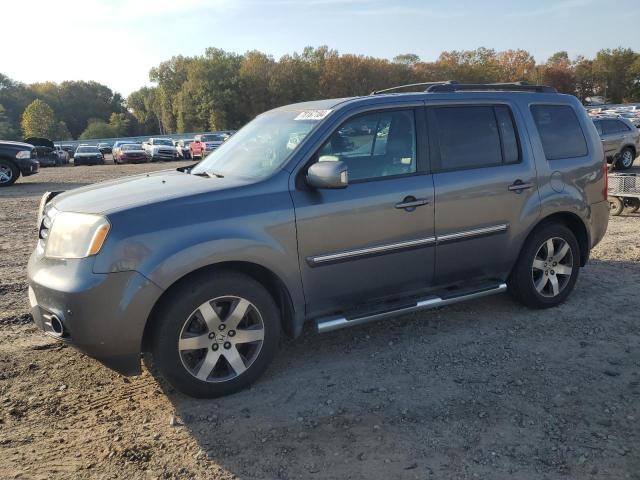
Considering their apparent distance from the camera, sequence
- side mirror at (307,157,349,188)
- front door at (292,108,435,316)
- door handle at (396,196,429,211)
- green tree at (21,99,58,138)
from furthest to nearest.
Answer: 1. green tree at (21,99,58,138)
2. door handle at (396,196,429,211)
3. front door at (292,108,435,316)
4. side mirror at (307,157,349,188)

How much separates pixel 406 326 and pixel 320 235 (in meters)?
1.43

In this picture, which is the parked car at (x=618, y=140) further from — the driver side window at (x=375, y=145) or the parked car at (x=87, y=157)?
the parked car at (x=87, y=157)

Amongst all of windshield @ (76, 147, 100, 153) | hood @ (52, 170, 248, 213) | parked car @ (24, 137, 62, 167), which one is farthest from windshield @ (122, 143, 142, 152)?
hood @ (52, 170, 248, 213)

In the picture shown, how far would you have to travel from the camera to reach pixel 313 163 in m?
3.77

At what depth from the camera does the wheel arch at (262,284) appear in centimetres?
334

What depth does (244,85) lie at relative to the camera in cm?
9075

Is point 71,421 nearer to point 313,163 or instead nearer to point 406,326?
point 313,163

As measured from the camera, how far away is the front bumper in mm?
3100

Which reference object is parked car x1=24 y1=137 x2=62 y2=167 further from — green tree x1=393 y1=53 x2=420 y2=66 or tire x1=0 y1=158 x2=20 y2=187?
green tree x1=393 y1=53 x2=420 y2=66

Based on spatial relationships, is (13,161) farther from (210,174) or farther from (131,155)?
(131,155)

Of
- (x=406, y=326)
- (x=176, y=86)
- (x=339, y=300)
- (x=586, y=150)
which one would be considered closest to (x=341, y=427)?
(x=339, y=300)

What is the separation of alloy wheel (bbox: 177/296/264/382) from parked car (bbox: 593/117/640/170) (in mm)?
15098

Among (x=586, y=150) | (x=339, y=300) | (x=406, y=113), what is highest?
(x=406, y=113)

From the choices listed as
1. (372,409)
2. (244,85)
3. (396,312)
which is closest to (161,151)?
(396,312)
